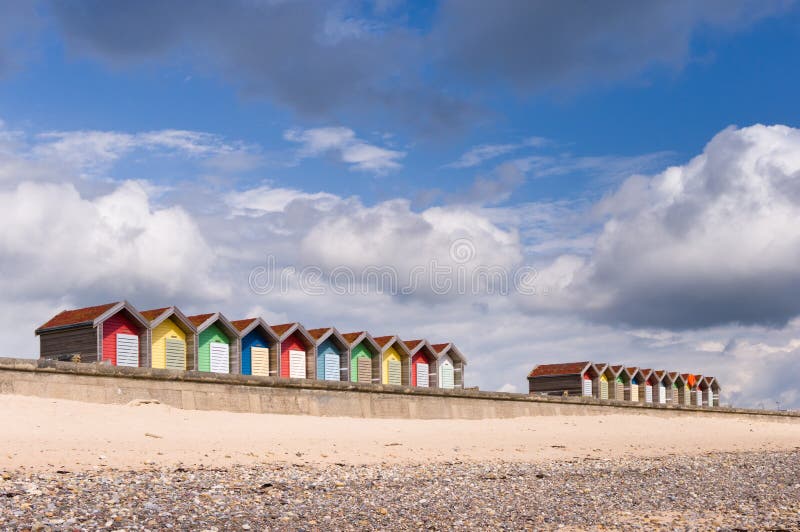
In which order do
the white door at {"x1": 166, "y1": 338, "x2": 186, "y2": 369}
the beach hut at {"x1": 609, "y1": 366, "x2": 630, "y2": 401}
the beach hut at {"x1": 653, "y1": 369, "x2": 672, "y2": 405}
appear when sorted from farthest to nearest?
1. the beach hut at {"x1": 653, "y1": 369, "x2": 672, "y2": 405}
2. the beach hut at {"x1": 609, "y1": 366, "x2": 630, "y2": 401}
3. the white door at {"x1": 166, "y1": 338, "x2": 186, "y2": 369}

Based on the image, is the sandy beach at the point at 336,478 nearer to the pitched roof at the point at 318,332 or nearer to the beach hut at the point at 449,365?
the pitched roof at the point at 318,332

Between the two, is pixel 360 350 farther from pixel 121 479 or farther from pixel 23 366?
pixel 121 479

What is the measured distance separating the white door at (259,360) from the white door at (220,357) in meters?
1.46

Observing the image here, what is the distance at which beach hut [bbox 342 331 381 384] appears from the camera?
139 feet

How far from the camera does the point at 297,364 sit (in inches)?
1576

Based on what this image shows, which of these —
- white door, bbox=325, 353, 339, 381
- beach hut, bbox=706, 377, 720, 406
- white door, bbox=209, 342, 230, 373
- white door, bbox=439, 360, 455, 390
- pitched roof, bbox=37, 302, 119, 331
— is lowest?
beach hut, bbox=706, 377, 720, 406

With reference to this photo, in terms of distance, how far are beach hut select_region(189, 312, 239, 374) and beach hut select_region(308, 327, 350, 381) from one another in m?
5.03

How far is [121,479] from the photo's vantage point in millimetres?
12070

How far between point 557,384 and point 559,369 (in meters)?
1.16

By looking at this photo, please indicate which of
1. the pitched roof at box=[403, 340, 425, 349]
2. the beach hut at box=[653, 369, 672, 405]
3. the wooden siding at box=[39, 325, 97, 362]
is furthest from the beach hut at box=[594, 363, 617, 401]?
the wooden siding at box=[39, 325, 97, 362]

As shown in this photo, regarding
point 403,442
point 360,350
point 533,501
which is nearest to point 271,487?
point 533,501

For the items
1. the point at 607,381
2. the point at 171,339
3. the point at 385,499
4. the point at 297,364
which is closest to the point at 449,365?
the point at 297,364

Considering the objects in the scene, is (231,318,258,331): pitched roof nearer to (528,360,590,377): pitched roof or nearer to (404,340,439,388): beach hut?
→ (404,340,439,388): beach hut

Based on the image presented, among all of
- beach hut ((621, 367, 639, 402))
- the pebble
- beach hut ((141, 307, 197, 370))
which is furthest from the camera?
beach hut ((621, 367, 639, 402))
